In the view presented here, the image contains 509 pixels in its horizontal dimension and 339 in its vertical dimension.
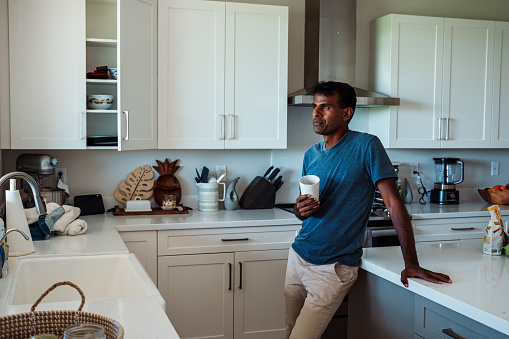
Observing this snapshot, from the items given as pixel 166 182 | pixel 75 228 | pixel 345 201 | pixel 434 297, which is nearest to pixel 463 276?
pixel 434 297

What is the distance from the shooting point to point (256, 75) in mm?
3785

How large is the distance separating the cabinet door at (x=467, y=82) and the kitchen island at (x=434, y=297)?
1.72 meters

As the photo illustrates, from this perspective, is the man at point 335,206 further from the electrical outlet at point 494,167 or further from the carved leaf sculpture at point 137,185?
the electrical outlet at point 494,167

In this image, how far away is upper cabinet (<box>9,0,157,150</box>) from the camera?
10.7 feet

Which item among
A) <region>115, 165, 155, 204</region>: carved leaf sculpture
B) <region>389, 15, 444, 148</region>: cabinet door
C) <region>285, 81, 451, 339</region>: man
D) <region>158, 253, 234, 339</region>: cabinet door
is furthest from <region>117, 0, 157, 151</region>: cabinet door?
<region>389, 15, 444, 148</region>: cabinet door

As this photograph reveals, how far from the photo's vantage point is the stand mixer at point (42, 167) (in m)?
3.37

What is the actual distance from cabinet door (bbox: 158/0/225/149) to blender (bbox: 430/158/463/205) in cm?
182

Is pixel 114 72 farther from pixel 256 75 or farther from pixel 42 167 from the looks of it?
pixel 256 75

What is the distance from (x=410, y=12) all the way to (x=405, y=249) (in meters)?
2.82

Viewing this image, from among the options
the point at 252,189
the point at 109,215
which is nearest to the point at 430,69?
the point at 252,189

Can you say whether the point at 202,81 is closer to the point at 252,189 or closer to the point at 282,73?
the point at 282,73

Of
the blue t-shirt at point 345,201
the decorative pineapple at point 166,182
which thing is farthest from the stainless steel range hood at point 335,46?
the blue t-shirt at point 345,201

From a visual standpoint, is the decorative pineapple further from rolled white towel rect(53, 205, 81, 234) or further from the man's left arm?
the man's left arm

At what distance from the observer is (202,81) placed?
369cm
